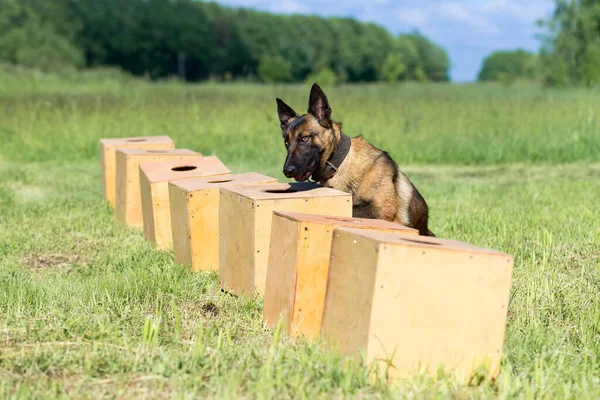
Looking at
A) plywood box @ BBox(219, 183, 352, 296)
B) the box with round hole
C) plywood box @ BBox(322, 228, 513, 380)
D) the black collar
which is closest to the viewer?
plywood box @ BBox(322, 228, 513, 380)

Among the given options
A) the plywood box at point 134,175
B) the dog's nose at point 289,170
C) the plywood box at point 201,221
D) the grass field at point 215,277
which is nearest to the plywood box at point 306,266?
the grass field at point 215,277

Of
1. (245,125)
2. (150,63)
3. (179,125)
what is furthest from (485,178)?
(150,63)

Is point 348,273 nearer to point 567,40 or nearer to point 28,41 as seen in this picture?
point 28,41

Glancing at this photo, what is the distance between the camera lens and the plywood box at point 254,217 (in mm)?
4352

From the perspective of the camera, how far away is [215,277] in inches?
198

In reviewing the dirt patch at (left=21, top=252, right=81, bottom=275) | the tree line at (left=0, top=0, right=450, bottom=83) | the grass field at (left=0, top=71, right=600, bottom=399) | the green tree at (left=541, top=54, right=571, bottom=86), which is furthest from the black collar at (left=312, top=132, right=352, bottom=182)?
the green tree at (left=541, top=54, right=571, bottom=86)

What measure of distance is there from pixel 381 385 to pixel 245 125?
11287 millimetres

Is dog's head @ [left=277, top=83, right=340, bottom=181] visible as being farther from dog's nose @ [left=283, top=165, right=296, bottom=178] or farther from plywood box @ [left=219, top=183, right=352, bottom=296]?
plywood box @ [left=219, top=183, right=352, bottom=296]

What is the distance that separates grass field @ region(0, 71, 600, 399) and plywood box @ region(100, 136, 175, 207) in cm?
32

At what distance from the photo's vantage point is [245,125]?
14.0m

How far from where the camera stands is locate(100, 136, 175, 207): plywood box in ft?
26.2

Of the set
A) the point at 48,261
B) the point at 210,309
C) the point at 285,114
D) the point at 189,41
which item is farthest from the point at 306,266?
the point at 189,41

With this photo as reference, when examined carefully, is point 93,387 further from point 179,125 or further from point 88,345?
point 179,125

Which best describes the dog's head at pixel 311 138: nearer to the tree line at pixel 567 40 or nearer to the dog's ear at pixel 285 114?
the dog's ear at pixel 285 114
